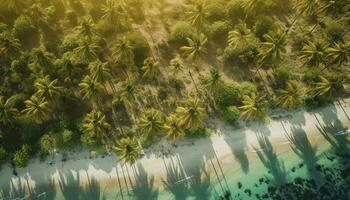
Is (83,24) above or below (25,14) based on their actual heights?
below

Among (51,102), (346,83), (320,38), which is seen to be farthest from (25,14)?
(346,83)

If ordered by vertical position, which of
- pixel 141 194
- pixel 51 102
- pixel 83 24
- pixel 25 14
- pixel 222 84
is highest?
pixel 25 14

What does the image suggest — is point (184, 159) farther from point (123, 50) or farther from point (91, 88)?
point (123, 50)

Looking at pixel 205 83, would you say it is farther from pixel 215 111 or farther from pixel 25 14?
pixel 25 14

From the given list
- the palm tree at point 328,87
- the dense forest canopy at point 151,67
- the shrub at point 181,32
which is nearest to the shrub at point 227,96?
the dense forest canopy at point 151,67

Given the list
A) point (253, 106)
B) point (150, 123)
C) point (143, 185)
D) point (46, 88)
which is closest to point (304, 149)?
point (253, 106)

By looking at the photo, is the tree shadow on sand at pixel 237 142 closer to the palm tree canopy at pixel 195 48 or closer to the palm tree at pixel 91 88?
the palm tree canopy at pixel 195 48
